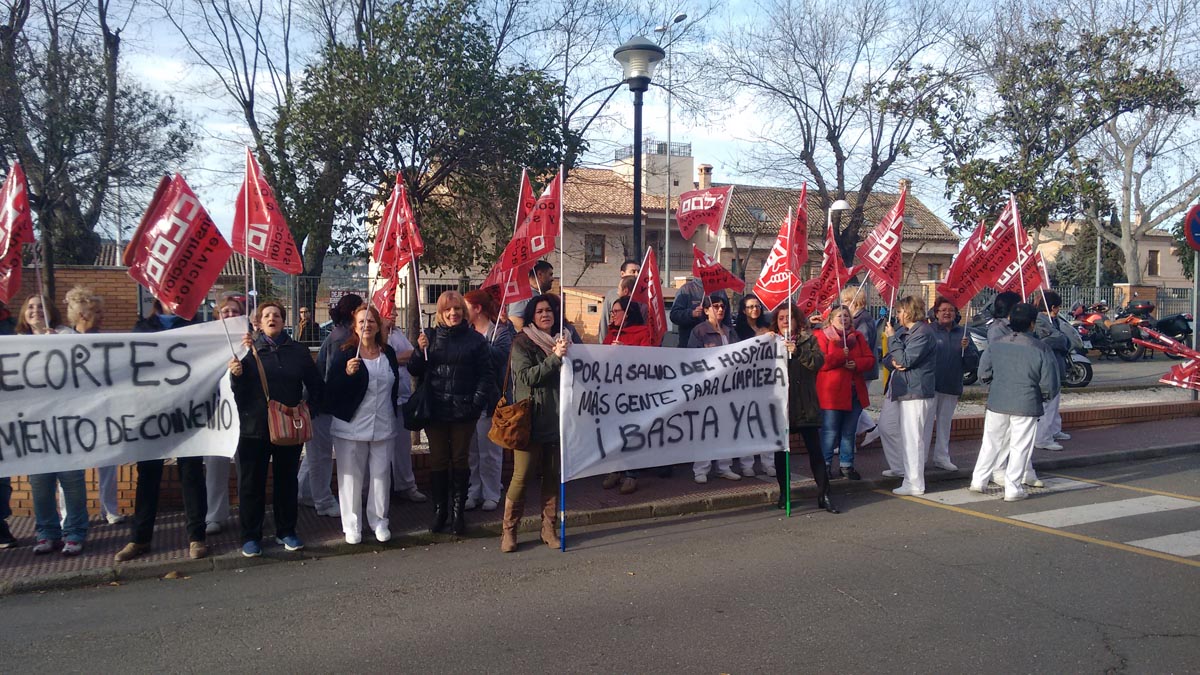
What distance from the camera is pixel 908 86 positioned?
23203 millimetres

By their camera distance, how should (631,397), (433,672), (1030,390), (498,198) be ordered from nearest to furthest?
(433,672), (631,397), (1030,390), (498,198)

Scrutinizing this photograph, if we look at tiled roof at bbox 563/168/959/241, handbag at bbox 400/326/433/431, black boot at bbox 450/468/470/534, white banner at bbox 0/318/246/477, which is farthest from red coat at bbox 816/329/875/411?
tiled roof at bbox 563/168/959/241

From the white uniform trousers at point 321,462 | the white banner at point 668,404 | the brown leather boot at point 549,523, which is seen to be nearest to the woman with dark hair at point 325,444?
the white uniform trousers at point 321,462

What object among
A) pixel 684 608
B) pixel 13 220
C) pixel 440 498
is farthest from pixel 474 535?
pixel 13 220

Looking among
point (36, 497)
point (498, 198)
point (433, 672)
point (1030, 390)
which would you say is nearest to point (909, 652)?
point (433, 672)

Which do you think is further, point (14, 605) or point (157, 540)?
point (157, 540)

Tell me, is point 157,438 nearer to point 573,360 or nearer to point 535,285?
point 573,360

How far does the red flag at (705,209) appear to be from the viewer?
9672 mm

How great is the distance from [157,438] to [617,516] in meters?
3.44

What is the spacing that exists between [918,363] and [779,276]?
1473mm

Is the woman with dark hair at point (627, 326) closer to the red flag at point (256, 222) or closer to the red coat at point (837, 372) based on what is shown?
the red coat at point (837, 372)

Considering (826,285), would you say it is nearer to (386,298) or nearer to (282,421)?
(386,298)

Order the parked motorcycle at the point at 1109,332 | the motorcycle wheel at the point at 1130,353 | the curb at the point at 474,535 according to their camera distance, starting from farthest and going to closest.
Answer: the motorcycle wheel at the point at 1130,353 → the parked motorcycle at the point at 1109,332 → the curb at the point at 474,535

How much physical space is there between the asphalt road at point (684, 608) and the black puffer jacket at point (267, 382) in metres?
1.00
